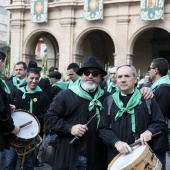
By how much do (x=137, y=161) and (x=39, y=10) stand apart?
2307 centimetres

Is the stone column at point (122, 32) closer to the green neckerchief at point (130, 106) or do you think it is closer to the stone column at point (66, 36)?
the stone column at point (66, 36)

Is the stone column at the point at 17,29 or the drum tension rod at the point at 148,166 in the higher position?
the stone column at the point at 17,29

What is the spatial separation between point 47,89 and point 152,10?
571 inches

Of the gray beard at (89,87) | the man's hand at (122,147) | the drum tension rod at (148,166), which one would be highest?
the gray beard at (89,87)

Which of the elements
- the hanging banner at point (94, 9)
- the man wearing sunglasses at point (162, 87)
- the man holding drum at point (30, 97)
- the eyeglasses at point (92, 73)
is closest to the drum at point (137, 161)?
the eyeglasses at point (92, 73)

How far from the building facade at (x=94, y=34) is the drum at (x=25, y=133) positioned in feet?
48.6

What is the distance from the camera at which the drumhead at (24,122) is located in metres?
5.33

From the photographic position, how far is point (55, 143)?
445 cm

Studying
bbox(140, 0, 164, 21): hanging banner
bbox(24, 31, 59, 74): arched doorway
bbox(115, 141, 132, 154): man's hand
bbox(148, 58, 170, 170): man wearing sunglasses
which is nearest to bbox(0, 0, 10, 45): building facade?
bbox(24, 31, 59, 74): arched doorway

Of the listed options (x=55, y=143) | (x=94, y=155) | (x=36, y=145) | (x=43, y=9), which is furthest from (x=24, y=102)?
(x=43, y=9)

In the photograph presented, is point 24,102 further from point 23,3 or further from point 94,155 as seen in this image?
point 23,3

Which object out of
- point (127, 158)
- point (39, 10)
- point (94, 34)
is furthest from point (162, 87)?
Answer: point (94, 34)

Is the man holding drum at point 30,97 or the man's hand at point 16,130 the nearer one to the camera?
the man's hand at point 16,130

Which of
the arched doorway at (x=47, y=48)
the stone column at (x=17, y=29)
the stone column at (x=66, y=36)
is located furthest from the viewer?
the arched doorway at (x=47, y=48)
